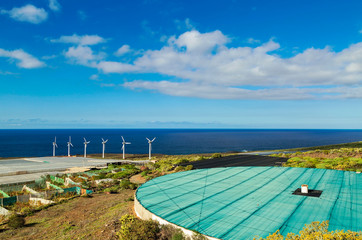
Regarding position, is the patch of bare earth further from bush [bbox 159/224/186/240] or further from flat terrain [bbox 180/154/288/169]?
bush [bbox 159/224/186/240]

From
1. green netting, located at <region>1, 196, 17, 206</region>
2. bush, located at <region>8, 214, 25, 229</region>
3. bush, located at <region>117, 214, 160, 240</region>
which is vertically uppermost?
bush, located at <region>117, 214, 160, 240</region>

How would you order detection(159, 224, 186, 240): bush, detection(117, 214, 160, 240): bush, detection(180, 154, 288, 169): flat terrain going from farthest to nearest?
detection(180, 154, 288, 169): flat terrain, detection(117, 214, 160, 240): bush, detection(159, 224, 186, 240): bush

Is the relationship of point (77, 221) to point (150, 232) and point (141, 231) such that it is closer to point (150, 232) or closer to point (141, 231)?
point (141, 231)

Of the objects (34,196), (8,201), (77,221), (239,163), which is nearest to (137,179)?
(34,196)

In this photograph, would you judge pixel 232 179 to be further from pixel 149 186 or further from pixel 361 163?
pixel 361 163

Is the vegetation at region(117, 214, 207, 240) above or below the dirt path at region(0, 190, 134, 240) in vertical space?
above

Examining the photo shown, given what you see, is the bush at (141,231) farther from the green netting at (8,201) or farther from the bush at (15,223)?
the green netting at (8,201)

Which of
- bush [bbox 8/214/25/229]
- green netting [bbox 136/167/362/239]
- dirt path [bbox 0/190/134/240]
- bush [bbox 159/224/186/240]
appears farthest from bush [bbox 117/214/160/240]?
bush [bbox 8/214/25/229]
